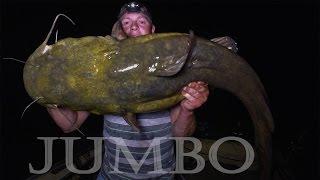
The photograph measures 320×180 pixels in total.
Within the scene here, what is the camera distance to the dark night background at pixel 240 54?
7.00 m

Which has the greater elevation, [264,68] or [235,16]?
[235,16]

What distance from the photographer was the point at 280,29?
14586mm

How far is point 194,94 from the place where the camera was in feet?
6.84

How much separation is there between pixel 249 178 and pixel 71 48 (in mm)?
3506

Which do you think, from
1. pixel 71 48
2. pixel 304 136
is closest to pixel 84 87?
pixel 71 48

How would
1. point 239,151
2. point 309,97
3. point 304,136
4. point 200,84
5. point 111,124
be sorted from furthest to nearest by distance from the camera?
point 309,97 < point 304,136 < point 239,151 < point 111,124 < point 200,84

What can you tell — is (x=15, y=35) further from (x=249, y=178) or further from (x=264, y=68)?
(x=264, y=68)

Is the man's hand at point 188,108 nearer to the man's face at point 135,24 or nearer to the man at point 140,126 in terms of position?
the man at point 140,126

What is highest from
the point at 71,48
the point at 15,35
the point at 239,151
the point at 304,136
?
the point at 71,48

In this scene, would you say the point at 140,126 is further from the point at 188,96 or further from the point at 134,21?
the point at 134,21

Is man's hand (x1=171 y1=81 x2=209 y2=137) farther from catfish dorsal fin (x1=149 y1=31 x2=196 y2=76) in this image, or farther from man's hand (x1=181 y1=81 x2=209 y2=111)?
catfish dorsal fin (x1=149 y1=31 x2=196 y2=76)

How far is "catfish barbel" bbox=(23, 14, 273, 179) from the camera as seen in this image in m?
1.84

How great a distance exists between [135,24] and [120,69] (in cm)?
67

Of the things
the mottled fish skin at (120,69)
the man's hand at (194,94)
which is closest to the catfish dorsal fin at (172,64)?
the mottled fish skin at (120,69)
